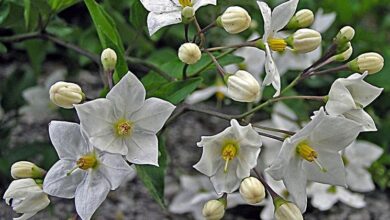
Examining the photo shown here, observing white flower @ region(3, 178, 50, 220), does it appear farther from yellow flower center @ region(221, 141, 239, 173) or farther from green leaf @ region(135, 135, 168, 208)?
yellow flower center @ region(221, 141, 239, 173)

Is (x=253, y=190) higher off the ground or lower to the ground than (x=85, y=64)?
higher

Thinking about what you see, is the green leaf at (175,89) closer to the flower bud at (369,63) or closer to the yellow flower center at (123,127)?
the yellow flower center at (123,127)

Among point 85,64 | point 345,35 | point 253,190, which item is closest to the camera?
point 253,190

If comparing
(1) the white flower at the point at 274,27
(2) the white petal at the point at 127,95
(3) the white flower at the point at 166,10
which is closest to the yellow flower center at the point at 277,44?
(1) the white flower at the point at 274,27

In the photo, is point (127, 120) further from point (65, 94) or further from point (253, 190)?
point (253, 190)

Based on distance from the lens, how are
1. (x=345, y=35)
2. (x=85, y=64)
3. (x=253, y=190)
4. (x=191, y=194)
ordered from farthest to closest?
(x=85, y=64), (x=191, y=194), (x=345, y=35), (x=253, y=190)

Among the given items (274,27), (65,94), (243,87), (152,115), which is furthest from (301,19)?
(65,94)
